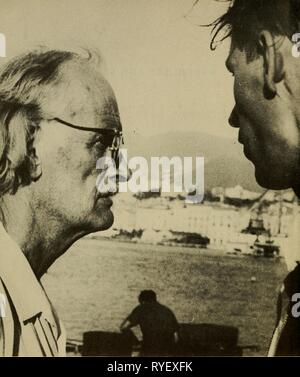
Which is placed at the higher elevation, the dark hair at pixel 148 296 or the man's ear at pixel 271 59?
the man's ear at pixel 271 59

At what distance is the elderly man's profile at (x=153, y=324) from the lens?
3729 millimetres

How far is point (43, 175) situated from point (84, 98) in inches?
20.4

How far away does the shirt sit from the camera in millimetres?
3689

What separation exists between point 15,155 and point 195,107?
1108mm

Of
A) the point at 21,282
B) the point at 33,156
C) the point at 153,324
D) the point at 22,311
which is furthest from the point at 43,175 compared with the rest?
the point at 153,324

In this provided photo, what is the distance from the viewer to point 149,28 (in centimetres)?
377

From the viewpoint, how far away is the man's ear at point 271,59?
3771 mm

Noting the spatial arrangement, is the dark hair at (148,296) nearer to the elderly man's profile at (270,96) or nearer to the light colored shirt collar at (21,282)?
the light colored shirt collar at (21,282)

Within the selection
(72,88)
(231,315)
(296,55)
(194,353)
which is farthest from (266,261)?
(72,88)

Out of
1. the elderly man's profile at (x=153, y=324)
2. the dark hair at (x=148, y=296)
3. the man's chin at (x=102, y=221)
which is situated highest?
the man's chin at (x=102, y=221)

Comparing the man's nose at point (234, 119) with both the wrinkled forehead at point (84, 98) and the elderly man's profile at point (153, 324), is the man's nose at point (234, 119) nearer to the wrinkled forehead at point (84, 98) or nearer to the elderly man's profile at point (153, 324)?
the wrinkled forehead at point (84, 98)

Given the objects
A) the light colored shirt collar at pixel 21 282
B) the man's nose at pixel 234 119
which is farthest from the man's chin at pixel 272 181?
the light colored shirt collar at pixel 21 282

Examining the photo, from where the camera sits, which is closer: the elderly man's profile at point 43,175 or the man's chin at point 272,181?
the elderly man's profile at point 43,175

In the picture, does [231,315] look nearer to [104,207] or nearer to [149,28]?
[104,207]
